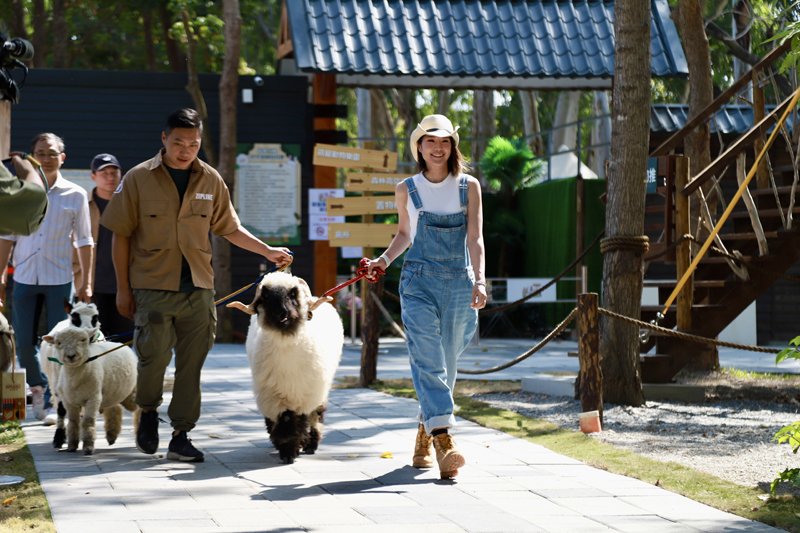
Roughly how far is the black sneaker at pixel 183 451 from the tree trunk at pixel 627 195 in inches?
156

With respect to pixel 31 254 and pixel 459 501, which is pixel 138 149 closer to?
pixel 31 254

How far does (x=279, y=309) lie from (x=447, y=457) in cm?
136

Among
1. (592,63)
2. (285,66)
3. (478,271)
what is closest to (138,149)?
(285,66)

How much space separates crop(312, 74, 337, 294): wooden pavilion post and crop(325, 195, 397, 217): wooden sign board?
8.39ft

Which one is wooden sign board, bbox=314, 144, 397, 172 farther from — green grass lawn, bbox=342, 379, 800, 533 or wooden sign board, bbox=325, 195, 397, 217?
green grass lawn, bbox=342, 379, 800, 533

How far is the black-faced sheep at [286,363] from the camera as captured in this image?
18.1 feet

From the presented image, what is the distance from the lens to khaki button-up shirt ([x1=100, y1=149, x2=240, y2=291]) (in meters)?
5.45

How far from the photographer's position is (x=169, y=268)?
5.46 meters

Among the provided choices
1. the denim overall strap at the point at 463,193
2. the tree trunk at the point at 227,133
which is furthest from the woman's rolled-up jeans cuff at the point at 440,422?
the tree trunk at the point at 227,133

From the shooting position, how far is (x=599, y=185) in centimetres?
1628

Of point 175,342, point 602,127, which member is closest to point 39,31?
point 602,127

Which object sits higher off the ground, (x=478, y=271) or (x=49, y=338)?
(x=478, y=271)

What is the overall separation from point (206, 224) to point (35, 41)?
68.5 feet

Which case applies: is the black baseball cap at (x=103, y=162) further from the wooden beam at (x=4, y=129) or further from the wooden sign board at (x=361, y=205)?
the wooden sign board at (x=361, y=205)
